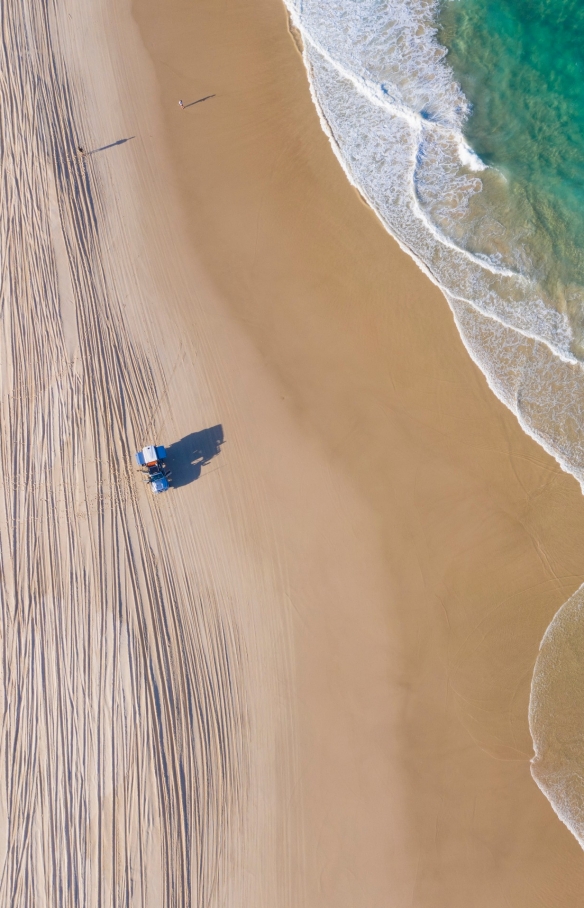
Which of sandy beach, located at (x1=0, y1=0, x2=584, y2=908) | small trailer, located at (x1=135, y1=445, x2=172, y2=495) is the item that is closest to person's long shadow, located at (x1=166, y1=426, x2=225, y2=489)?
sandy beach, located at (x1=0, y1=0, x2=584, y2=908)

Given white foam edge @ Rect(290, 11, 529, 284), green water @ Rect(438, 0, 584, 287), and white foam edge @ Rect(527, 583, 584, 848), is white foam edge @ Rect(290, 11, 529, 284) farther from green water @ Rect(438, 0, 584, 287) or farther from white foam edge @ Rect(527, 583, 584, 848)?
white foam edge @ Rect(527, 583, 584, 848)

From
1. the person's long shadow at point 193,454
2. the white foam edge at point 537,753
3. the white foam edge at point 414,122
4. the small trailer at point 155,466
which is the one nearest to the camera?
the white foam edge at point 537,753

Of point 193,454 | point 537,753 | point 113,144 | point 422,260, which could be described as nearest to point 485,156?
point 422,260

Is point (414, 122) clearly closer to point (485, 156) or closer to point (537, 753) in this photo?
point (485, 156)

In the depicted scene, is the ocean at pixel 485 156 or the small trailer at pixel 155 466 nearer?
the small trailer at pixel 155 466

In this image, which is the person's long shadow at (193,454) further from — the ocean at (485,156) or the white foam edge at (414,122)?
the white foam edge at (414,122)

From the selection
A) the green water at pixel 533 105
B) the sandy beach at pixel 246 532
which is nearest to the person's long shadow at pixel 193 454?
the sandy beach at pixel 246 532
